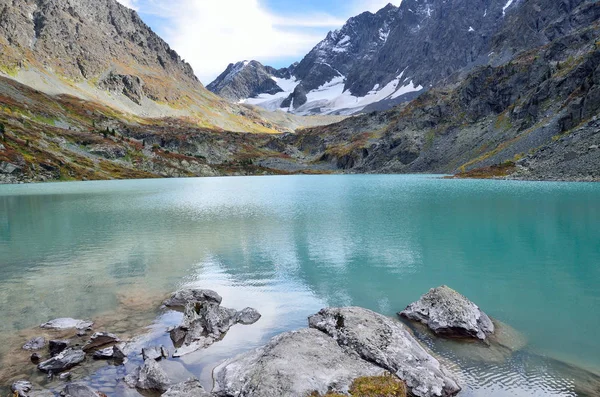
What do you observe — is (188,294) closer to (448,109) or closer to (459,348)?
(459,348)

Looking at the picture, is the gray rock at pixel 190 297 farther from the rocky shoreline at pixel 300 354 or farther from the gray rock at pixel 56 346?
the gray rock at pixel 56 346

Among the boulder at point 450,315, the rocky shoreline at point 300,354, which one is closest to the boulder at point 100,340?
the rocky shoreline at point 300,354

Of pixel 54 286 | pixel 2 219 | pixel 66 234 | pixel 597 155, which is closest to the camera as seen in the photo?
pixel 54 286

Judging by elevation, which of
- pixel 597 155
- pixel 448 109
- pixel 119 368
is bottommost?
pixel 119 368

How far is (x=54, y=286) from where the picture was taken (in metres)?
23.1

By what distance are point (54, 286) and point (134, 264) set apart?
18.7ft

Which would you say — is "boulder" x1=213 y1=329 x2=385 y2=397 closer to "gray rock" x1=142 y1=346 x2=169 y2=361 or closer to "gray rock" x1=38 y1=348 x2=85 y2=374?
"gray rock" x1=142 y1=346 x2=169 y2=361

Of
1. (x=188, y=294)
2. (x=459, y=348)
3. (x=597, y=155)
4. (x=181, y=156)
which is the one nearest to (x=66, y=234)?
(x=188, y=294)

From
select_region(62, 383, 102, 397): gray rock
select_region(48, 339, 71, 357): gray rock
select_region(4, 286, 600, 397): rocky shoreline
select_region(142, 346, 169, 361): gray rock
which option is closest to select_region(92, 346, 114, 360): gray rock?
select_region(4, 286, 600, 397): rocky shoreline

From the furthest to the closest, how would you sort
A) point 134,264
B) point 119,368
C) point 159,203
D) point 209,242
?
point 159,203 → point 209,242 → point 134,264 → point 119,368

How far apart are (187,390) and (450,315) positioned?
10506 millimetres

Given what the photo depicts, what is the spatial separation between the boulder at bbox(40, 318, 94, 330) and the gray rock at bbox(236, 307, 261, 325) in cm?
652

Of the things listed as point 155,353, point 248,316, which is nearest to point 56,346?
point 155,353

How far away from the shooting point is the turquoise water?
17281 millimetres
